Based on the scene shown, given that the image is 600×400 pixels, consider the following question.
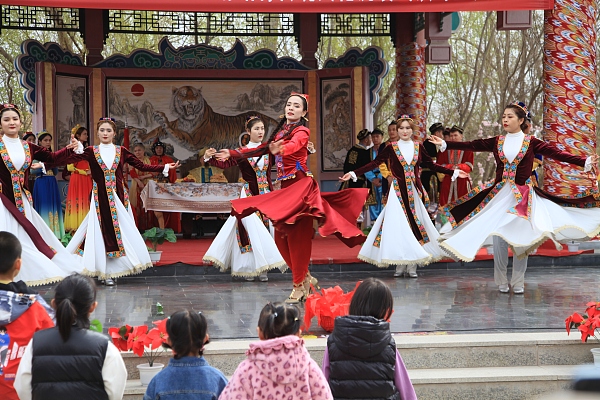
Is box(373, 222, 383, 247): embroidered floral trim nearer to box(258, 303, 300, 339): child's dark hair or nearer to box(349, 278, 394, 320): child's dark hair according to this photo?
box(349, 278, 394, 320): child's dark hair

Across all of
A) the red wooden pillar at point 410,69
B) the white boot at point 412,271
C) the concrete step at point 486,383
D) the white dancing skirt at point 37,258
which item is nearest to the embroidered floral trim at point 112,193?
the white dancing skirt at point 37,258

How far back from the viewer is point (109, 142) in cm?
850

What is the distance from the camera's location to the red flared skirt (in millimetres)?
6820

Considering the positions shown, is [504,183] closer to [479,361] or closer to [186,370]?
[479,361]

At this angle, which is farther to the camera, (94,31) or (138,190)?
(94,31)

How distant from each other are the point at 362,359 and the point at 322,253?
6535mm

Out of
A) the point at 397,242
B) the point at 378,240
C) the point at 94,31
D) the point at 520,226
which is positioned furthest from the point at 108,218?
the point at 94,31

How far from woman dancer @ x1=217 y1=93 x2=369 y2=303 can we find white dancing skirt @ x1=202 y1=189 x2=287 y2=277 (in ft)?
5.22

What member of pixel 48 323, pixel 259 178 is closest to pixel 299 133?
pixel 259 178

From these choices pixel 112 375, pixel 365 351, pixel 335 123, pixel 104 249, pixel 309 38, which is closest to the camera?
pixel 112 375

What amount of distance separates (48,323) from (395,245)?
207 inches

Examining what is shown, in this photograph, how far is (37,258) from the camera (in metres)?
6.94

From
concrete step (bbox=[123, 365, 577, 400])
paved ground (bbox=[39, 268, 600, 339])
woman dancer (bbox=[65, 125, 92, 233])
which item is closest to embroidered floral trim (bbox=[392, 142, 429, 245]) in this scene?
paved ground (bbox=[39, 268, 600, 339])

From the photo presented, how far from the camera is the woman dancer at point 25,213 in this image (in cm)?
691
